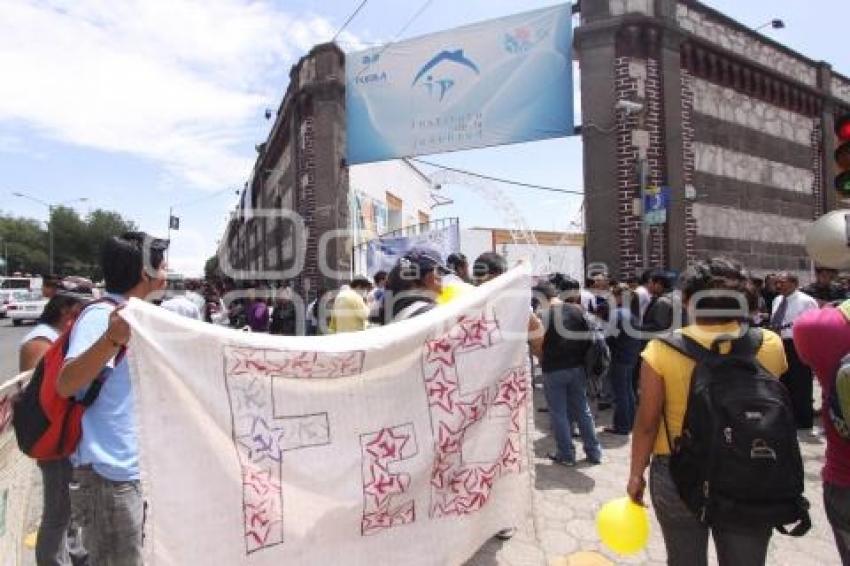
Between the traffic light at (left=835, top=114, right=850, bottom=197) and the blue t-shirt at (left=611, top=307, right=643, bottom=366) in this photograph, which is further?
the blue t-shirt at (left=611, top=307, right=643, bottom=366)

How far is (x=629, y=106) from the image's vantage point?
32.7ft

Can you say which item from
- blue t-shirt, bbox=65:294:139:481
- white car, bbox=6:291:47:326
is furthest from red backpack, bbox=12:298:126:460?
white car, bbox=6:291:47:326

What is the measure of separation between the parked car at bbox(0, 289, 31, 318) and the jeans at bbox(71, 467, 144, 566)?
3014cm

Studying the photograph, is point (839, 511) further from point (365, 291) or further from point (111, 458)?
point (365, 291)

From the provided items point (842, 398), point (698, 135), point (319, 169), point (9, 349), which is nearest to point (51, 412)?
point (842, 398)

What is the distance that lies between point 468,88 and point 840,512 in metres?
9.87

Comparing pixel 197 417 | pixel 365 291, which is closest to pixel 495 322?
pixel 197 417

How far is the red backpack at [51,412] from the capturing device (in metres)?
2.31

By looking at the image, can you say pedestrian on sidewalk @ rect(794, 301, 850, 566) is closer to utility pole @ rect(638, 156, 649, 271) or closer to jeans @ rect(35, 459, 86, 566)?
jeans @ rect(35, 459, 86, 566)

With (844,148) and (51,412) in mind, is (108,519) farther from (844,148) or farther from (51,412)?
(844,148)

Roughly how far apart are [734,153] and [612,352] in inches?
282

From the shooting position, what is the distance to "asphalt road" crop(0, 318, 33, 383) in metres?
12.3

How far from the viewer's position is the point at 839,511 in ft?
7.03

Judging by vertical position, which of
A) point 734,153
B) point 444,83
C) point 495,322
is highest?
point 444,83
